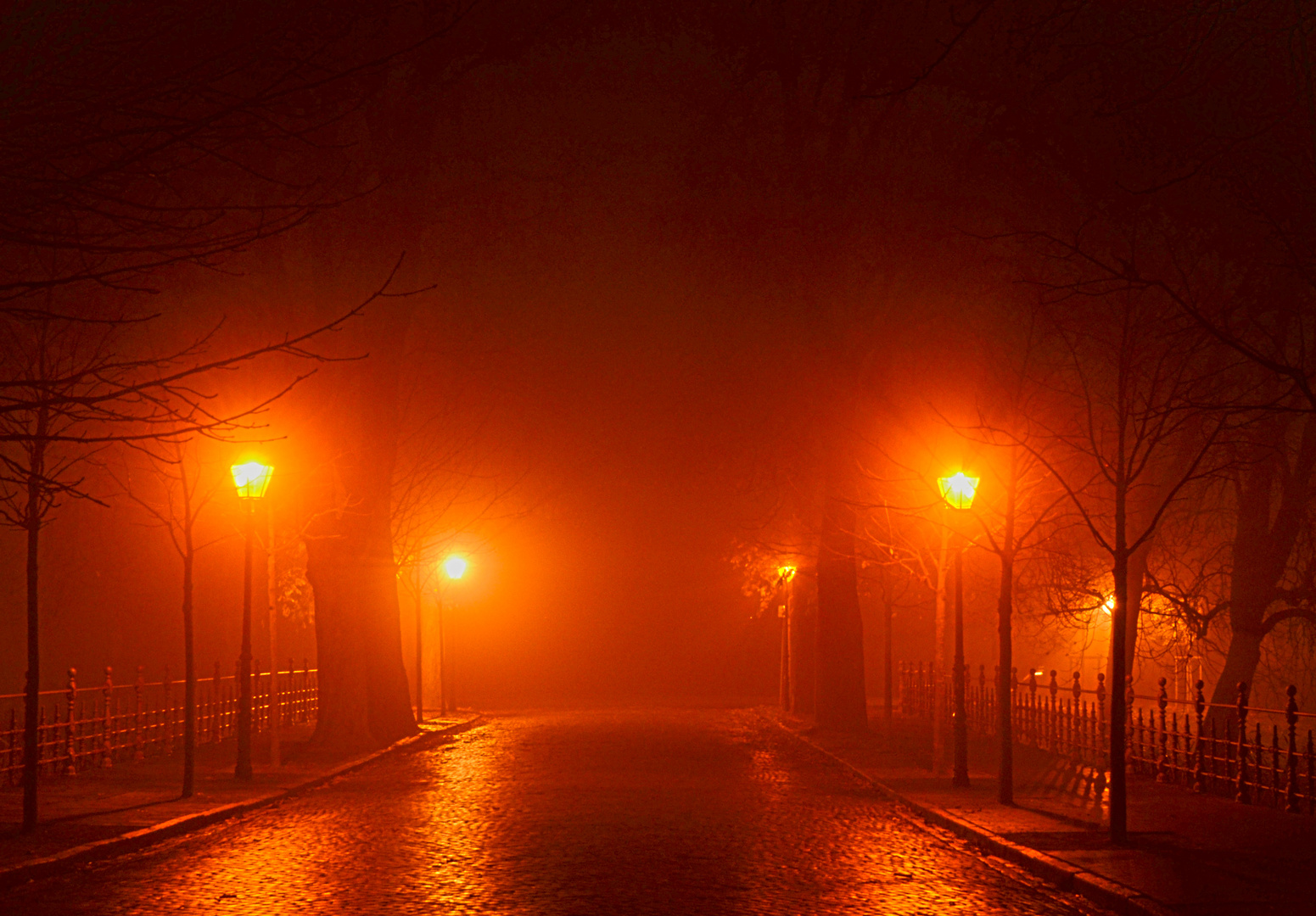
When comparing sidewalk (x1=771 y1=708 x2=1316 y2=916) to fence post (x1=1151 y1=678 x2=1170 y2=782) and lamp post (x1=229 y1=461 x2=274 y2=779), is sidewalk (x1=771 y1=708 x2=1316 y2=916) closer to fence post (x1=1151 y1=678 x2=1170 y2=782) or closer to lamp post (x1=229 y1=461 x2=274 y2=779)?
fence post (x1=1151 y1=678 x2=1170 y2=782)

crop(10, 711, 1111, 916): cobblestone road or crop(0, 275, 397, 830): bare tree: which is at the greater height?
crop(0, 275, 397, 830): bare tree

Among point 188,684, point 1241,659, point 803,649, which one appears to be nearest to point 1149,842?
point 1241,659

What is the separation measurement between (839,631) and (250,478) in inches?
604

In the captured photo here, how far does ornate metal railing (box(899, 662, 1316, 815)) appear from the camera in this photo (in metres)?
16.2

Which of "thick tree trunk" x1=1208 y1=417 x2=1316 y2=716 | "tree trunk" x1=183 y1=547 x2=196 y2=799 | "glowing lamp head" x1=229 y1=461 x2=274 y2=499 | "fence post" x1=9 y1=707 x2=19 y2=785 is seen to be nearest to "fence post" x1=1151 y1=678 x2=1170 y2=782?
"thick tree trunk" x1=1208 y1=417 x2=1316 y2=716

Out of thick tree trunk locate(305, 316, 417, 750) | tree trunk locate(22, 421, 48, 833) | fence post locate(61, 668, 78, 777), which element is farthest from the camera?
thick tree trunk locate(305, 316, 417, 750)

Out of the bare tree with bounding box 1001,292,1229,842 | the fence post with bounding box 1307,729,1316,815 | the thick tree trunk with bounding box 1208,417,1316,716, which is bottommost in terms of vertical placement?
the fence post with bounding box 1307,729,1316,815

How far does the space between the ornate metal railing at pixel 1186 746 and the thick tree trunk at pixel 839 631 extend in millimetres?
3060

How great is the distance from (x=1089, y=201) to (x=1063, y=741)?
10.1 metres

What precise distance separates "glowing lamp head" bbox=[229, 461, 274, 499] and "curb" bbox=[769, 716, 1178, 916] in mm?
9530

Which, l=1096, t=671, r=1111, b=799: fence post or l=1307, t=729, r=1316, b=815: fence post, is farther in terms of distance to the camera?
l=1096, t=671, r=1111, b=799: fence post

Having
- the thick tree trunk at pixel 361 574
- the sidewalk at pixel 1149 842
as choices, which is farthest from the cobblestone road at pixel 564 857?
the thick tree trunk at pixel 361 574

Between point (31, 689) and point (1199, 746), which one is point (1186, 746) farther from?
point (31, 689)

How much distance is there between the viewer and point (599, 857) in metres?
12.9
